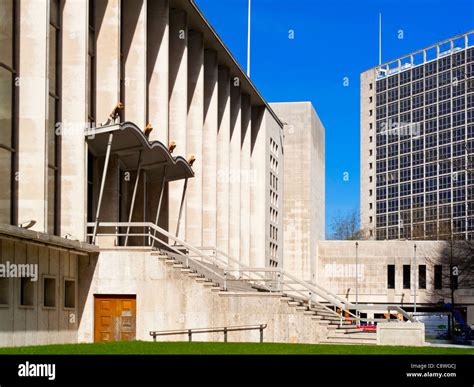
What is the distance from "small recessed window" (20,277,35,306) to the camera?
31.4 meters

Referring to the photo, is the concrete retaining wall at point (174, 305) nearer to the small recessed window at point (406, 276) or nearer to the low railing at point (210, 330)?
the low railing at point (210, 330)

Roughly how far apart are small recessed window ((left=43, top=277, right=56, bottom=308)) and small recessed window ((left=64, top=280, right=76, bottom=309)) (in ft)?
4.14

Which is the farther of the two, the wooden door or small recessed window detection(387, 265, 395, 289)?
small recessed window detection(387, 265, 395, 289)

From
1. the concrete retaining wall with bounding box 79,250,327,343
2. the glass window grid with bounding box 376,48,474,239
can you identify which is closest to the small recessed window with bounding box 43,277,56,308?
the concrete retaining wall with bounding box 79,250,327,343

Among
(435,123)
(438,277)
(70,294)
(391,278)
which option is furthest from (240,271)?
(435,123)

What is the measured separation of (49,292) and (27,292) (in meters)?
1.87

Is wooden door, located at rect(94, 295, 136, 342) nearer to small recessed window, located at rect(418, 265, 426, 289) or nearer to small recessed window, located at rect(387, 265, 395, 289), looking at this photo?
small recessed window, located at rect(387, 265, 395, 289)

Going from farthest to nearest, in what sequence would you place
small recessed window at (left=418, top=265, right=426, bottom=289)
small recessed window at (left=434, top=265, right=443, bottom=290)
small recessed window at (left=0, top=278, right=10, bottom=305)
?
small recessed window at (left=418, top=265, right=426, bottom=289)
small recessed window at (left=434, top=265, right=443, bottom=290)
small recessed window at (left=0, top=278, right=10, bottom=305)

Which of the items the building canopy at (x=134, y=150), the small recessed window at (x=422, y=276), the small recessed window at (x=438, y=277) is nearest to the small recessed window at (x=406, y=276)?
the small recessed window at (x=422, y=276)

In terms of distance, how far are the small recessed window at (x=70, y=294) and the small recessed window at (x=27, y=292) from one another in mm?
3058

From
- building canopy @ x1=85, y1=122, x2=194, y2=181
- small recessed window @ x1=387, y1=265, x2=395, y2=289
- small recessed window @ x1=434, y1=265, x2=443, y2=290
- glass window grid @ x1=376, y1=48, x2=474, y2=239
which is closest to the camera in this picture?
building canopy @ x1=85, y1=122, x2=194, y2=181

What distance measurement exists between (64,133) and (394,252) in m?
70.3

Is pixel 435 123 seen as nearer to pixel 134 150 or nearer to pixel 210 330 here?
pixel 134 150
